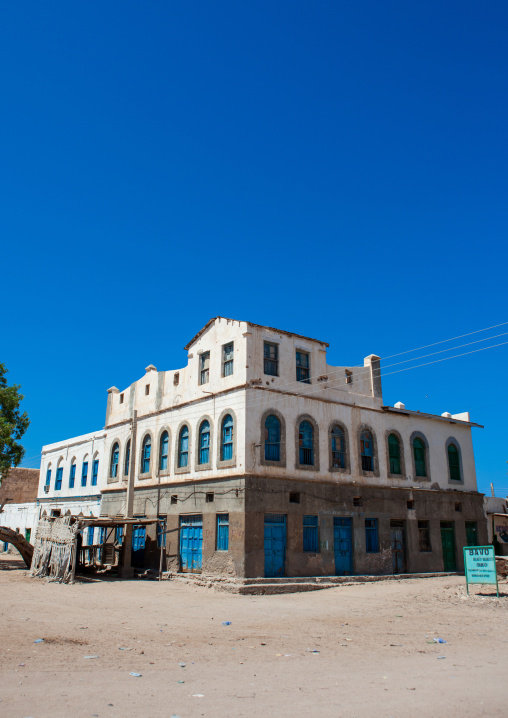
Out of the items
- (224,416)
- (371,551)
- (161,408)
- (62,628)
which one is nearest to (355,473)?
(371,551)

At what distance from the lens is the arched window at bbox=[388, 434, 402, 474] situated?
2744 centimetres

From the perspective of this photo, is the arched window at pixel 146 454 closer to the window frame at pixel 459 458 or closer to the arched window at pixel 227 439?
the arched window at pixel 227 439

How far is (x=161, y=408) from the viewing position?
28172 mm

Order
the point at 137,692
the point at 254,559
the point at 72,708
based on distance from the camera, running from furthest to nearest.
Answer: the point at 254,559 → the point at 137,692 → the point at 72,708

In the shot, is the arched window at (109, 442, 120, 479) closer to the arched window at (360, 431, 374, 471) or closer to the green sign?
the arched window at (360, 431, 374, 471)

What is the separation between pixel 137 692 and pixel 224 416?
54.5 feet

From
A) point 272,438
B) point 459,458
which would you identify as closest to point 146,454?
point 272,438

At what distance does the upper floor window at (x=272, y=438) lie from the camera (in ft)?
75.8

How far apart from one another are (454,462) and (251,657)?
76.9 ft

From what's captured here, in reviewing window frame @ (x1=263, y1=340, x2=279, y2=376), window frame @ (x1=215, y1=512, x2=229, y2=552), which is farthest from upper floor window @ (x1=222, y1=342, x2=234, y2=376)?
window frame @ (x1=215, y1=512, x2=229, y2=552)

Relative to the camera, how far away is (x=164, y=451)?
90.3ft

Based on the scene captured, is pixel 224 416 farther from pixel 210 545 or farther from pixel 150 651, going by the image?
pixel 150 651

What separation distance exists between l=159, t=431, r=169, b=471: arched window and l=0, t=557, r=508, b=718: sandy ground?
9.70 meters

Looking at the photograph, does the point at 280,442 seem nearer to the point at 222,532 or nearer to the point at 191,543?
the point at 222,532
